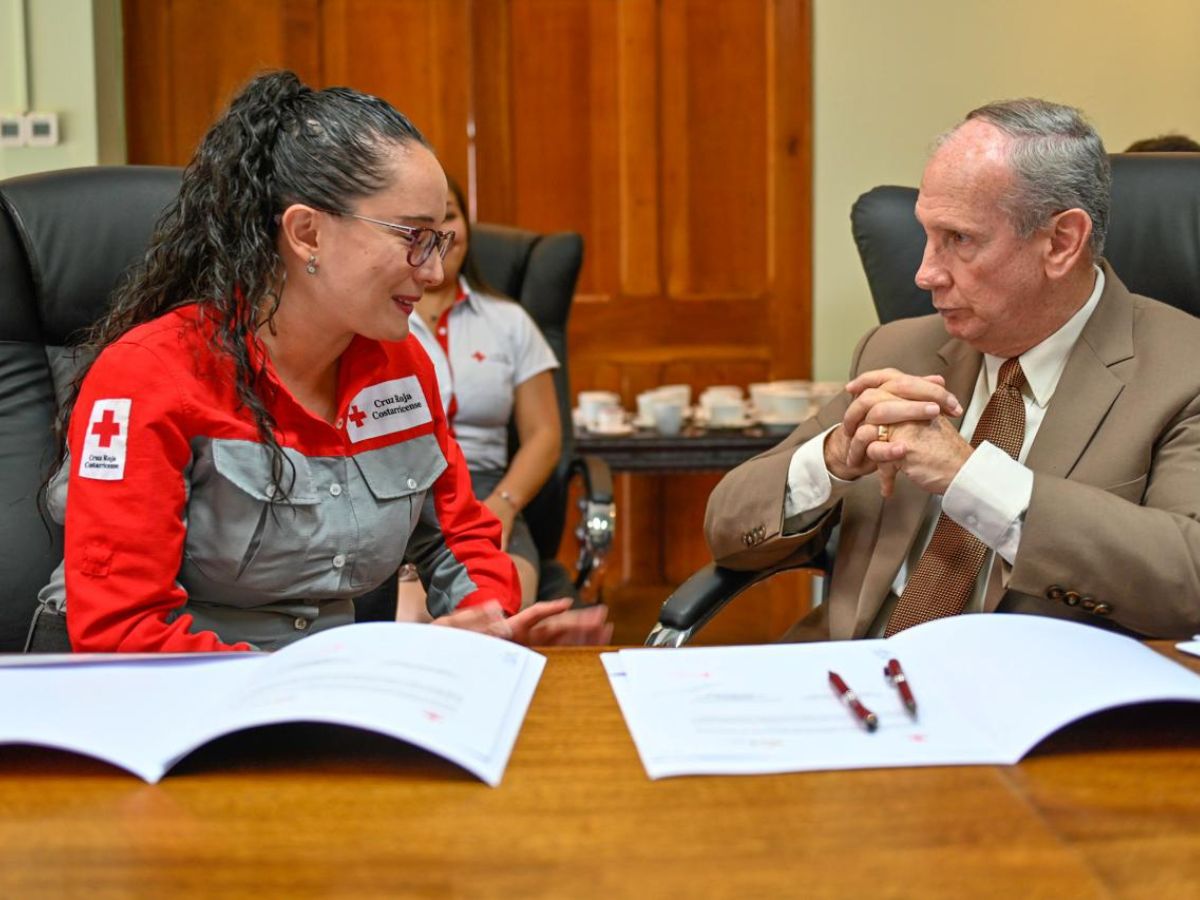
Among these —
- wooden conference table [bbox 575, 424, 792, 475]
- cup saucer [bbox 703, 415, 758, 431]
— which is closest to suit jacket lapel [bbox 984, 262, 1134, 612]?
wooden conference table [bbox 575, 424, 792, 475]

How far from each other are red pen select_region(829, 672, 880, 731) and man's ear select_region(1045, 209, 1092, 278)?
81 cm

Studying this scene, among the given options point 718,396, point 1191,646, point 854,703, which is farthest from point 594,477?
point 854,703

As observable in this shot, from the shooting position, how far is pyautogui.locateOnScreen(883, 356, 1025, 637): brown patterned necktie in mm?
1632

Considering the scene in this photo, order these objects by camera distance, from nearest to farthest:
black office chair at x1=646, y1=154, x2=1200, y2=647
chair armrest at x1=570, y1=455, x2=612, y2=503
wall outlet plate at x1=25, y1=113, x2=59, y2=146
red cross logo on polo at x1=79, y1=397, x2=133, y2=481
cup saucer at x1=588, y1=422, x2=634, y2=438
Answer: red cross logo on polo at x1=79, y1=397, x2=133, y2=481 → black office chair at x1=646, y1=154, x2=1200, y2=647 → chair armrest at x1=570, y1=455, x2=612, y2=503 → cup saucer at x1=588, y1=422, x2=634, y2=438 → wall outlet plate at x1=25, y1=113, x2=59, y2=146

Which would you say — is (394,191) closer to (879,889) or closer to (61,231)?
(61,231)

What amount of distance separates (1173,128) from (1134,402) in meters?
2.62

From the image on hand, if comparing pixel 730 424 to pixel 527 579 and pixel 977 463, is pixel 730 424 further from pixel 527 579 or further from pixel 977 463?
pixel 977 463

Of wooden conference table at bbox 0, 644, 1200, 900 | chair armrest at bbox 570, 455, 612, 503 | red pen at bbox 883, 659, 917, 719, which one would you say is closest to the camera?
wooden conference table at bbox 0, 644, 1200, 900

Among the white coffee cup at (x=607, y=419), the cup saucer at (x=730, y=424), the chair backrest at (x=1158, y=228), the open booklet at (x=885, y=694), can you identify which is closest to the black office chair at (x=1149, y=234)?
the chair backrest at (x=1158, y=228)

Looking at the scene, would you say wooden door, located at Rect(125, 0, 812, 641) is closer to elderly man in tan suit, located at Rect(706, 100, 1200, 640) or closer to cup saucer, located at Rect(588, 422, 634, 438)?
cup saucer, located at Rect(588, 422, 634, 438)

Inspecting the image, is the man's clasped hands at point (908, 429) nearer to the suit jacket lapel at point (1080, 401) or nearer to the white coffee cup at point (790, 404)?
the suit jacket lapel at point (1080, 401)

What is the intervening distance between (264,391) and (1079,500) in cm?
91

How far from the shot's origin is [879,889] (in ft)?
2.47

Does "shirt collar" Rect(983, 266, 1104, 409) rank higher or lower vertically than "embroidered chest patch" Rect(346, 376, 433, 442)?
higher
